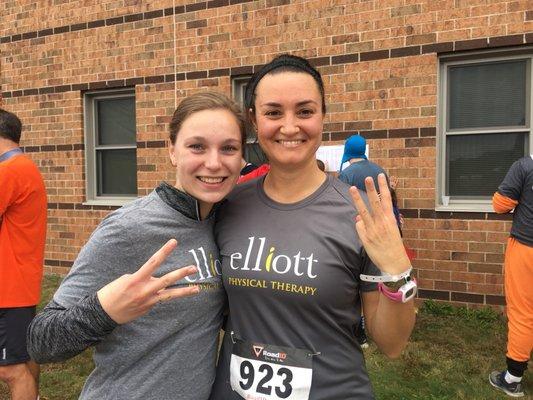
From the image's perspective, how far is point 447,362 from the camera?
160 inches

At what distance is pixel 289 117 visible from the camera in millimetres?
1558

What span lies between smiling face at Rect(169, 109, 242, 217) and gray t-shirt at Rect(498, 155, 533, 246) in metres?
2.88

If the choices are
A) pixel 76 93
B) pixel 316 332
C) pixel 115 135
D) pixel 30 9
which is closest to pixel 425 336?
pixel 316 332

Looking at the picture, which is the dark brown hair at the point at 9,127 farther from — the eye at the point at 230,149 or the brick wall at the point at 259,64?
the brick wall at the point at 259,64

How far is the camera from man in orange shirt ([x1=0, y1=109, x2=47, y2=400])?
320 centimetres

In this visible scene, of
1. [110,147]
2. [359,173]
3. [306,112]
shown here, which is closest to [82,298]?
[306,112]

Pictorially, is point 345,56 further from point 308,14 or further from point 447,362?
point 447,362

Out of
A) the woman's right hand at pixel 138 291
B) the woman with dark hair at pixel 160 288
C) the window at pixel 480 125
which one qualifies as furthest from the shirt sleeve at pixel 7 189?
the window at pixel 480 125

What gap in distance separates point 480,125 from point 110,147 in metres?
5.01

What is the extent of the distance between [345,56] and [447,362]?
133 inches

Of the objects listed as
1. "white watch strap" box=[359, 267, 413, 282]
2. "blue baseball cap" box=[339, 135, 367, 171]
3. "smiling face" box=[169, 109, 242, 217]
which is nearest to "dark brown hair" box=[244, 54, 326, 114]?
"smiling face" box=[169, 109, 242, 217]

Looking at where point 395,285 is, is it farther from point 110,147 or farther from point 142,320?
point 110,147

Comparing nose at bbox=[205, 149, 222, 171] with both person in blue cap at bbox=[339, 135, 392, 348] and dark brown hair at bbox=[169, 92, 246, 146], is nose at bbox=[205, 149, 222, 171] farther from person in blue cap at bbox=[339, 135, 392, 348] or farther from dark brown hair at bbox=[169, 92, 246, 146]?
person in blue cap at bbox=[339, 135, 392, 348]

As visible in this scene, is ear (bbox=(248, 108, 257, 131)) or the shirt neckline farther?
ear (bbox=(248, 108, 257, 131))
